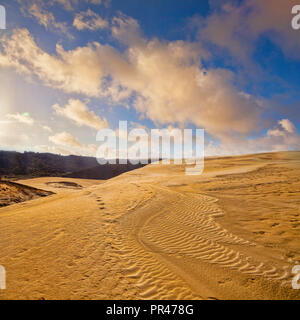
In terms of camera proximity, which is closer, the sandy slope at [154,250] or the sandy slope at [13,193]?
the sandy slope at [154,250]

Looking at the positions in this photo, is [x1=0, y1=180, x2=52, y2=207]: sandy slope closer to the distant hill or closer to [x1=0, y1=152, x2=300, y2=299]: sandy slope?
[x1=0, y1=152, x2=300, y2=299]: sandy slope

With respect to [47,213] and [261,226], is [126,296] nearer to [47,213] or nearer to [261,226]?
[261,226]

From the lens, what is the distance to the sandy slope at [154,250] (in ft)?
12.0

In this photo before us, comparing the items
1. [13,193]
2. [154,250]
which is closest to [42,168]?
[13,193]

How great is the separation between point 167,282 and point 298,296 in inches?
110

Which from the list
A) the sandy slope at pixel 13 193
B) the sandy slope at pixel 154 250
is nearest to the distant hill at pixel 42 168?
the sandy slope at pixel 13 193

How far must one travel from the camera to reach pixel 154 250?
537 cm

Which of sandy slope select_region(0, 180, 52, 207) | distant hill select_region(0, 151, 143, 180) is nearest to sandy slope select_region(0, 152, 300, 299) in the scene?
sandy slope select_region(0, 180, 52, 207)

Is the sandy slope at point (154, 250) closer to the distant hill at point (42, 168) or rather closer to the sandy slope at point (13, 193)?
the sandy slope at point (13, 193)

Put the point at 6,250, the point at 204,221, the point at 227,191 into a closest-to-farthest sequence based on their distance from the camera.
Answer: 1. the point at 6,250
2. the point at 204,221
3. the point at 227,191

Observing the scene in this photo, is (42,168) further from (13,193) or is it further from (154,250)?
(154,250)

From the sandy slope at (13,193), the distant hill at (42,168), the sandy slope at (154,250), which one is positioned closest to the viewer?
the sandy slope at (154,250)

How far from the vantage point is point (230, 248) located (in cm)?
541
